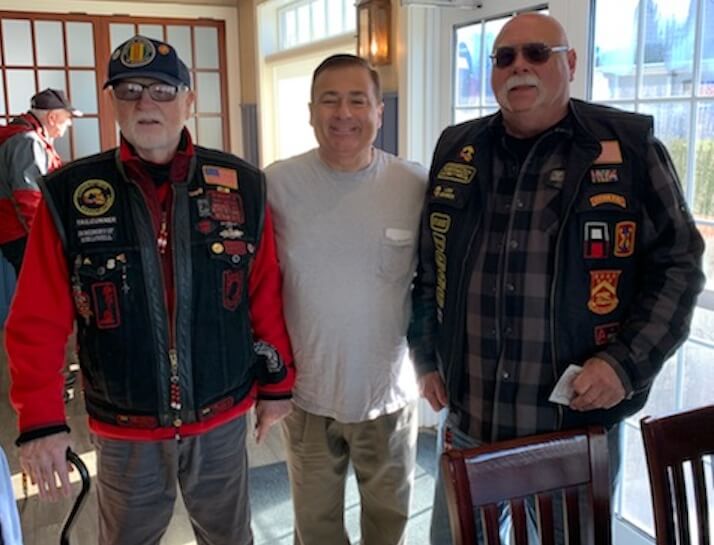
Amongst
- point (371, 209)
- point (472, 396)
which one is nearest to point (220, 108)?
point (371, 209)

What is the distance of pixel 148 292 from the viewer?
1.51 meters

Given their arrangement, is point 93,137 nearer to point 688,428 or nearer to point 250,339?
point 250,339

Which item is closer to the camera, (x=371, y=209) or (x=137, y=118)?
(x=137, y=118)

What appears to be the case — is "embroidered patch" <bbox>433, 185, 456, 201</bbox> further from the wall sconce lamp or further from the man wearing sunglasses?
the wall sconce lamp

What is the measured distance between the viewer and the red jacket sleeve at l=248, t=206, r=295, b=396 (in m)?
1.68

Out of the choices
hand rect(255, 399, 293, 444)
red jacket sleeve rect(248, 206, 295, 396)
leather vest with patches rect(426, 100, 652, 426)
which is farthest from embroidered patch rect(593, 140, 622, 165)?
hand rect(255, 399, 293, 444)

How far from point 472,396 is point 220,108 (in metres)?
4.39

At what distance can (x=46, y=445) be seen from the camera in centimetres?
151

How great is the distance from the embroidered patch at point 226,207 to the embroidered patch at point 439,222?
45 cm

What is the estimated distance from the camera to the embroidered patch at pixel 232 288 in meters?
1.59

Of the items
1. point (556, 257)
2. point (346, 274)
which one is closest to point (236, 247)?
point (346, 274)

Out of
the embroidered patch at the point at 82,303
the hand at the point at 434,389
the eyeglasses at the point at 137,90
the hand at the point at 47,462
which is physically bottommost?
the hand at the point at 47,462

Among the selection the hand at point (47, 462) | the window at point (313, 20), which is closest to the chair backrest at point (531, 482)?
the hand at point (47, 462)

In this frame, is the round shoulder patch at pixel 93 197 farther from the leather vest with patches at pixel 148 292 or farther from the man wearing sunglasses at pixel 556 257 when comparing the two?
the man wearing sunglasses at pixel 556 257
